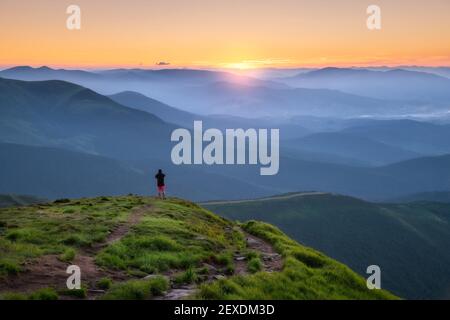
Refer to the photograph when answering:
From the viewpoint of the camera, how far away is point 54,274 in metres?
19.9

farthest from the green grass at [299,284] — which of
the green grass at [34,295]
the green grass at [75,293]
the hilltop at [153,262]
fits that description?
the green grass at [34,295]

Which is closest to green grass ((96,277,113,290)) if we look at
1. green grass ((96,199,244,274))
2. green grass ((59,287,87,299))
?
green grass ((59,287,87,299))

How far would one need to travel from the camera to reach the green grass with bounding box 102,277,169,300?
17.7m

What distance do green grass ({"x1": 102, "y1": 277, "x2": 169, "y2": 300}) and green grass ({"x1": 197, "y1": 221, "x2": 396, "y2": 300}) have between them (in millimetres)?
1861

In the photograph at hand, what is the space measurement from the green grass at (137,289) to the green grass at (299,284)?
73.3 inches

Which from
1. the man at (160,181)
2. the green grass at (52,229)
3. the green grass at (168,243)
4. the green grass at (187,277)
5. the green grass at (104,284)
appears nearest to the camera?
the green grass at (104,284)

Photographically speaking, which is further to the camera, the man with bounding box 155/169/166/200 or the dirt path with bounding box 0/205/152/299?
the man with bounding box 155/169/166/200

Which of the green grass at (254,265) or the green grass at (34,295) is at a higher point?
the green grass at (34,295)

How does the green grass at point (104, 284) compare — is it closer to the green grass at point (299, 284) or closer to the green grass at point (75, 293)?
the green grass at point (75, 293)

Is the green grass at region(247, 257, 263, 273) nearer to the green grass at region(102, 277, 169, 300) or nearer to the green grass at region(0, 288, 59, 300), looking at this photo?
the green grass at region(102, 277, 169, 300)

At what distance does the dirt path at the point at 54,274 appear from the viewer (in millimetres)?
18359

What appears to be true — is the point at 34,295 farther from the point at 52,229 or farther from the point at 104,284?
the point at 52,229
